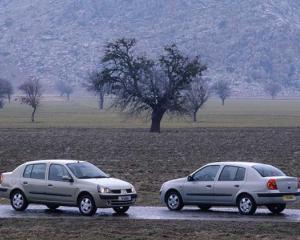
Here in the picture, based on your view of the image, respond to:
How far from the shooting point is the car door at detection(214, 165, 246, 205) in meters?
25.7

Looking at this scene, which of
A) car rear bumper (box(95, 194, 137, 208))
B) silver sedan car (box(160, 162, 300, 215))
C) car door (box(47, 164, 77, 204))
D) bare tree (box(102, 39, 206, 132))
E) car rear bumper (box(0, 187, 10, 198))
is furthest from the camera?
bare tree (box(102, 39, 206, 132))

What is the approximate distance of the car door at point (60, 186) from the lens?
84.7 feet

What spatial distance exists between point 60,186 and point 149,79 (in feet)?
189

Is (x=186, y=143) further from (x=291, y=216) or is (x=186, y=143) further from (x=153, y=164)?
(x=291, y=216)

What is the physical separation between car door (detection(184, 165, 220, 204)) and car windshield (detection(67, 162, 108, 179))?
2.18 m

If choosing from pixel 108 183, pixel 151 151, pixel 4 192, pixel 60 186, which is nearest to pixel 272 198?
pixel 108 183

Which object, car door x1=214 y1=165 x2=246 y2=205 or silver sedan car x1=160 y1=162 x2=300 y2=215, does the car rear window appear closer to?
silver sedan car x1=160 y1=162 x2=300 y2=215

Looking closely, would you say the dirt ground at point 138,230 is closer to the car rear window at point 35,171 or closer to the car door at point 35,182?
the car door at point 35,182

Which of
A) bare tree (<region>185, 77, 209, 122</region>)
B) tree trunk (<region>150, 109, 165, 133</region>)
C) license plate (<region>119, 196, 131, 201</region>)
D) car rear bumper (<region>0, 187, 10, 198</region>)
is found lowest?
car rear bumper (<region>0, 187, 10, 198</region>)

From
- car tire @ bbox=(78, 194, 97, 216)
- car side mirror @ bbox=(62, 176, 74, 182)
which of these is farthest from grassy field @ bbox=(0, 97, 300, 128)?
car tire @ bbox=(78, 194, 97, 216)

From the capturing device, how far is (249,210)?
→ 83.5 ft

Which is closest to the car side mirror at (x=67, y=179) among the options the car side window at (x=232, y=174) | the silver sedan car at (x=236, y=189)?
the silver sedan car at (x=236, y=189)

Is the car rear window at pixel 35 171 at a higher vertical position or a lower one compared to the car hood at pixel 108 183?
higher

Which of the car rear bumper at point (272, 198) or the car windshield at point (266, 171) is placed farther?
the car windshield at point (266, 171)
